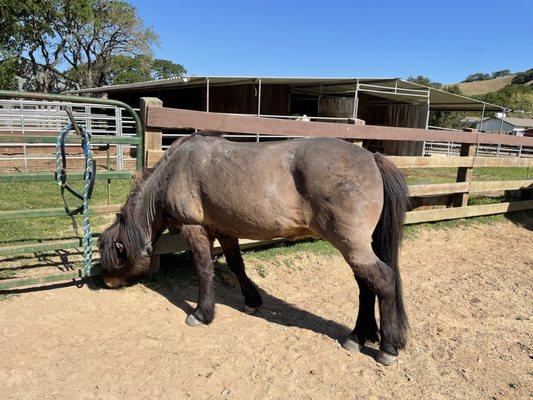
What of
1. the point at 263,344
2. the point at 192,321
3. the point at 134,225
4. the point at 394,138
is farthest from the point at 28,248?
the point at 394,138

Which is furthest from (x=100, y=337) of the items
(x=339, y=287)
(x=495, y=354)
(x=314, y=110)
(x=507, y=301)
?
(x=314, y=110)

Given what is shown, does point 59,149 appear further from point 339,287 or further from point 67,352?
point 339,287

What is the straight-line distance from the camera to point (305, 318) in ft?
11.9

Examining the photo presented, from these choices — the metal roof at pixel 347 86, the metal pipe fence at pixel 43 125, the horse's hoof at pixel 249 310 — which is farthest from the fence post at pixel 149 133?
the metal roof at pixel 347 86

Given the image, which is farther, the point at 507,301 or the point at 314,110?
the point at 314,110

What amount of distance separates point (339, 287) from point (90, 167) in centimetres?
274

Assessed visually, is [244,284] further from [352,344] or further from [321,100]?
[321,100]

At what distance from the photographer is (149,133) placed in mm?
3840

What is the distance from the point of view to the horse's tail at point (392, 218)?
3.03m

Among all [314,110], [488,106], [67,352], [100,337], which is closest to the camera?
[67,352]

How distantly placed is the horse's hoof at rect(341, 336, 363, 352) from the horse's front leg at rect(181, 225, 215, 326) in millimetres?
1095

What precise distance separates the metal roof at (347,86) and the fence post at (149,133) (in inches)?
352

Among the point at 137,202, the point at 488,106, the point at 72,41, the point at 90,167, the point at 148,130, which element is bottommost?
the point at 137,202

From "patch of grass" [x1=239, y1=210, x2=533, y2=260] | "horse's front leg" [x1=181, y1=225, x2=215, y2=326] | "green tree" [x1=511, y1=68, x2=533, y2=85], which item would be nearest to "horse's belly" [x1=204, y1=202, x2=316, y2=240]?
"horse's front leg" [x1=181, y1=225, x2=215, y2=326]
